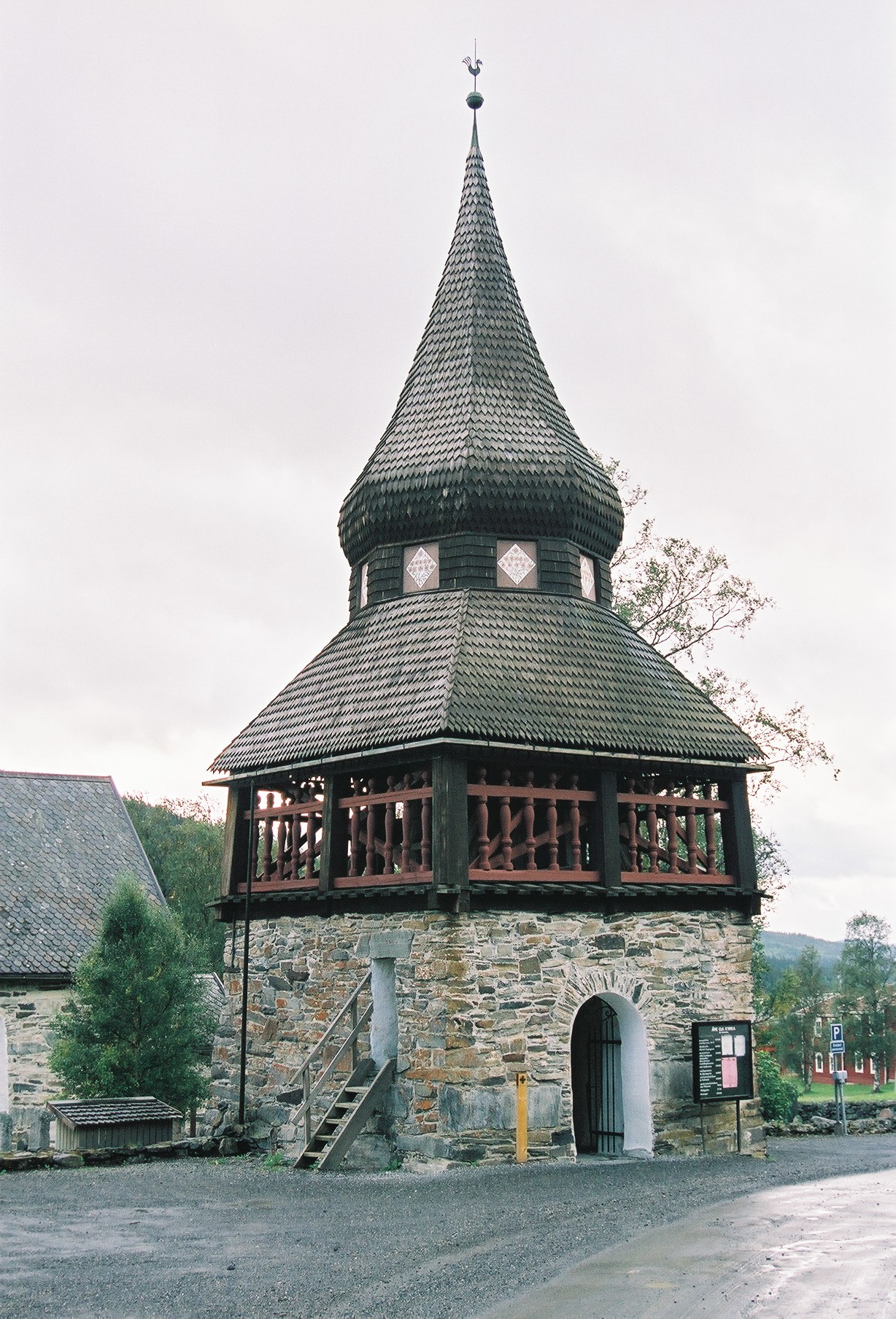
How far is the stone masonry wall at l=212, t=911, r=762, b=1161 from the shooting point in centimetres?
1342

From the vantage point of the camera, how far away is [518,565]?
55.9ft

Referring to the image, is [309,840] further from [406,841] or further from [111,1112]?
[111,1112]

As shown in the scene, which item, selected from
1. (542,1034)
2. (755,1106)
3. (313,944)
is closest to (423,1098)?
(542,1034)

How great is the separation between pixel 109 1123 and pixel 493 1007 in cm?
555

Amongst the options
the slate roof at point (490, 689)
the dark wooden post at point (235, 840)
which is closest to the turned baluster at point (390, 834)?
the slate roof at point (490, 689)

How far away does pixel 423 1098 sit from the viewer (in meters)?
13.6

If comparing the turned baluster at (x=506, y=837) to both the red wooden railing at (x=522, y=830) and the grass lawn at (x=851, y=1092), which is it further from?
the grass lawn at (x=851, y=1092)

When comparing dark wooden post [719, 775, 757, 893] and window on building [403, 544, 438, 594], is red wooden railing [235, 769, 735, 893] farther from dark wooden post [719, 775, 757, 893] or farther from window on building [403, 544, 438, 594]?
window on building [403, 544, 438, 594]

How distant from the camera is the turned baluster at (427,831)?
1412cm

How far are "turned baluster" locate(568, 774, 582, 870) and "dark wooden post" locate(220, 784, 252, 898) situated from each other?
181 inches

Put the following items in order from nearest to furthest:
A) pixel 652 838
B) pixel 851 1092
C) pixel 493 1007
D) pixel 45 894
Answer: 1. pixel 493 1007
2. pixel 652 838
3. pixel 45 894
4. pixel 851 1092

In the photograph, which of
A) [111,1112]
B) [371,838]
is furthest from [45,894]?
[371,838]

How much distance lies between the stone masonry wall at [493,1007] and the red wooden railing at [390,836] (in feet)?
1.58

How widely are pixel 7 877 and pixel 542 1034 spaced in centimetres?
1310
